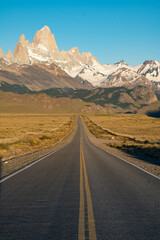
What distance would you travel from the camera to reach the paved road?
6.55 metres

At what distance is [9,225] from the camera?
6.94 meters

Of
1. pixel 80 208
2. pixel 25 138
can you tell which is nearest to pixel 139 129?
pixel 25 138

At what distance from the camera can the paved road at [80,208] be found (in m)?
6.55

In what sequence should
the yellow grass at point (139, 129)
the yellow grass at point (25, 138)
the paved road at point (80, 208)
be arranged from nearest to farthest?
1. the paved road at point (80, 208)
2. the yellow grass at point (25, 138)
3. the yellow grass at point (139, 129)

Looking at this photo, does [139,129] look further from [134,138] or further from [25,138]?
[25,138]

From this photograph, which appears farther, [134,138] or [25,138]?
[134,138]

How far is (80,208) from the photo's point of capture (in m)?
8.50

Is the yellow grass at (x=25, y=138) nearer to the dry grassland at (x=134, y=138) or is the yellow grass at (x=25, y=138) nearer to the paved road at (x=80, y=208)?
the dry grassland at (x=134, y=138)

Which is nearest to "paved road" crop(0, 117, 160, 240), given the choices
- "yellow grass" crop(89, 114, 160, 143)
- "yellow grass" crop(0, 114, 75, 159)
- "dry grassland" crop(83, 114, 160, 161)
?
"dry grassland" crop(83, 114, 160, 161)

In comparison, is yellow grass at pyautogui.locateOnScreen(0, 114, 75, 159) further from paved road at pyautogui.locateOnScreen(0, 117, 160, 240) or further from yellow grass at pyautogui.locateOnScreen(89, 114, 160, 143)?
yellow grass at pyautogui.locateOnScreen(89, 114, 160, 143)

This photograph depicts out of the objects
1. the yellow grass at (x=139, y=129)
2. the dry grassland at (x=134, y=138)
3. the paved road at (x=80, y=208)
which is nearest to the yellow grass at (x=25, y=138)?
the dry grassland at (x=134, y=138)

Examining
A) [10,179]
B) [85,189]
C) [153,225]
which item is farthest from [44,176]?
[153,225]

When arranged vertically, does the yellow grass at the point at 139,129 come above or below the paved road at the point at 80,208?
below

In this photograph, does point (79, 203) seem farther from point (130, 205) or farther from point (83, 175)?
point (83, 175)
